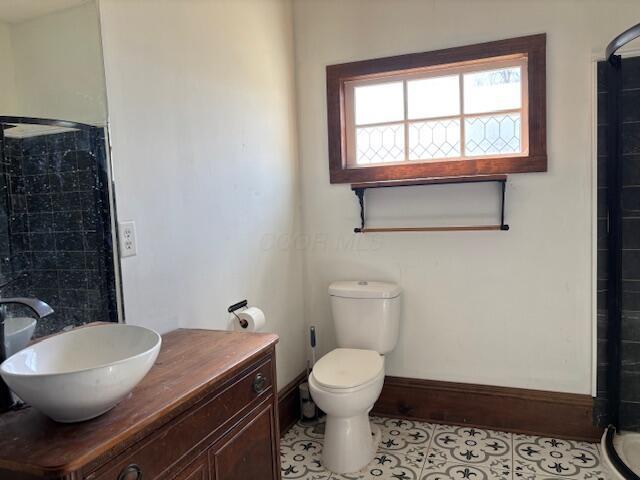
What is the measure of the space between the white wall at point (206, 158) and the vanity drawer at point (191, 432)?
18.6 inches

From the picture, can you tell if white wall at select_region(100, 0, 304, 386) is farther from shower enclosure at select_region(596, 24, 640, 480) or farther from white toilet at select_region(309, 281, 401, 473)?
shower enclosure at select_region(596, 24, 640, 480)

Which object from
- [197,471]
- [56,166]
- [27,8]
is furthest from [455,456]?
[27,8]

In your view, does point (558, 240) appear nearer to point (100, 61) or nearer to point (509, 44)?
point (509, 44)

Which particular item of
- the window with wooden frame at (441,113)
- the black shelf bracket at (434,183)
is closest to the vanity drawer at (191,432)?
the black shelf bracket at (434,183)

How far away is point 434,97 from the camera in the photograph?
8.56 feet

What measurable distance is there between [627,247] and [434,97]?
1262 mm

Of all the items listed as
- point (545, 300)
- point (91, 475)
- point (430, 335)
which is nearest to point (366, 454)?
point (430, 335)

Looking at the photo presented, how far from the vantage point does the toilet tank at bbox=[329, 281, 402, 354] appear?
2525 mm

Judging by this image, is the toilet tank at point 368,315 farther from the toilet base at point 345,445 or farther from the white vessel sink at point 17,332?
the white vessel sink at point 17,332

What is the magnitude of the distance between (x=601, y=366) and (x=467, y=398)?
0.70m

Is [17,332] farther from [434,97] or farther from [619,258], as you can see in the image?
[619,258]

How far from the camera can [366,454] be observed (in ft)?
7.39

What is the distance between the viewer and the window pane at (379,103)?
2678mm

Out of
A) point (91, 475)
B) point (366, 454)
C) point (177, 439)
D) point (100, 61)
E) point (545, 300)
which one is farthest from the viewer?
point (545, 300)
